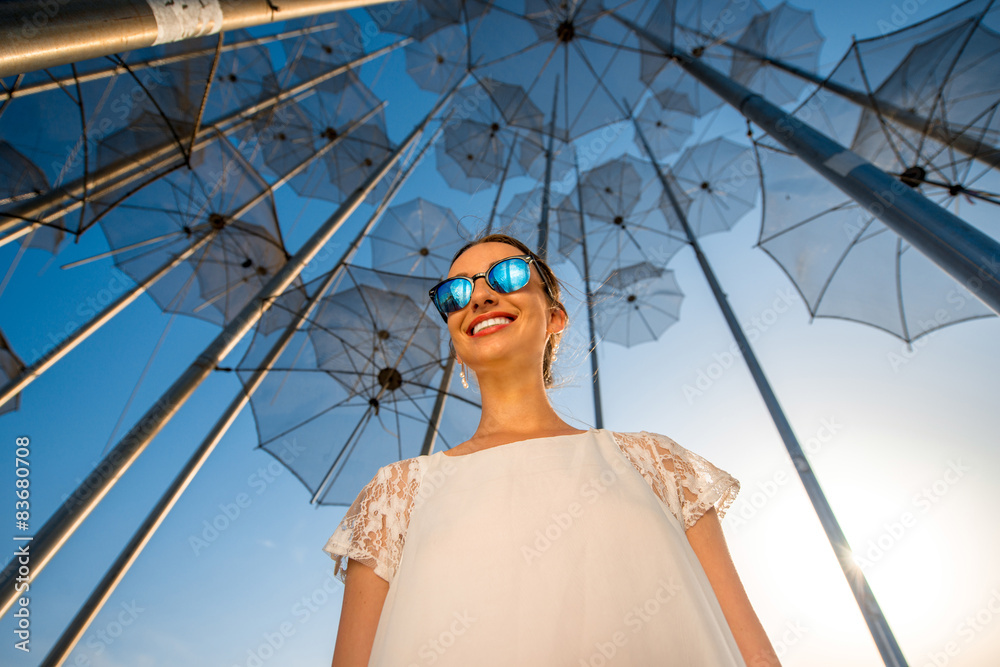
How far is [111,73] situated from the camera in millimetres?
8109

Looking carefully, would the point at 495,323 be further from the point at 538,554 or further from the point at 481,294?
the point at 538,554

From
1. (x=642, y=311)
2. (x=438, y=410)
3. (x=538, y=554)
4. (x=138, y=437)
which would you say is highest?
(x=642, y=311)

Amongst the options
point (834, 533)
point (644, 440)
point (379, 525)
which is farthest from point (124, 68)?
point (834, 533)

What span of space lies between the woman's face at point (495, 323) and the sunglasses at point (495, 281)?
20 mm

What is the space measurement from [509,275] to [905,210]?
12.5 ft

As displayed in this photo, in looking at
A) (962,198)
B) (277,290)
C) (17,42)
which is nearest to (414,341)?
(277,290)

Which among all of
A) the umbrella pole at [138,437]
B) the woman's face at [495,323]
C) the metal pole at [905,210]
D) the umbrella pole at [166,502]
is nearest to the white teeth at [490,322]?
the woman's face at [495,323]

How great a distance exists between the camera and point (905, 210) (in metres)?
3.72

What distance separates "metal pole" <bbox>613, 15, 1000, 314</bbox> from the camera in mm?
3135

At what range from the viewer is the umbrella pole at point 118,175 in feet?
20.7

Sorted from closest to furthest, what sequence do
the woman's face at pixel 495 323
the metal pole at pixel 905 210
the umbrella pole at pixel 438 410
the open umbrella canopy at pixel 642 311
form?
the woman's face at pixel 495 323 < the metal pole at pixel 905 210 < the umbrella pole at pixel 438 410 < the open umbrella canopy at pixel 642 311

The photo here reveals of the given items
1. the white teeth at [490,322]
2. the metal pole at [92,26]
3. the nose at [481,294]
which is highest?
the metal pole at [92,26]

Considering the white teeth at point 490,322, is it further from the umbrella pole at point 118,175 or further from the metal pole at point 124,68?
the metal pole at point 124,68

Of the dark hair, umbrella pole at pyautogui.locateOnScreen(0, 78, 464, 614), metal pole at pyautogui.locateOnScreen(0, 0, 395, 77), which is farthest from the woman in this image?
umbrella pole at pyautogui.locateOnScreen(0, 78, 464, 614)
